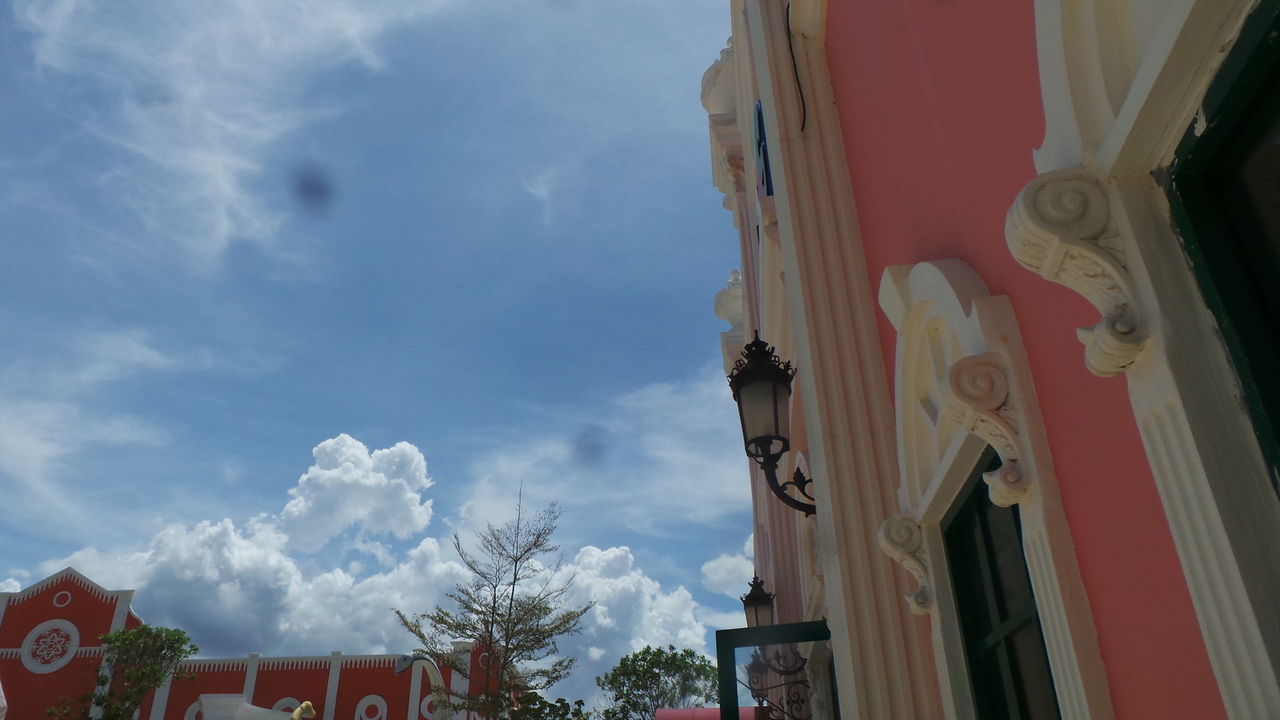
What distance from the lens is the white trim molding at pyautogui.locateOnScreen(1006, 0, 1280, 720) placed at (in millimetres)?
1175

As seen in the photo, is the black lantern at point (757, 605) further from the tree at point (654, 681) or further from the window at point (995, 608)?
the tree at point (654, 681)

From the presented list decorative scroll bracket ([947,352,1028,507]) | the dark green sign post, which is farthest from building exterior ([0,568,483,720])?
decorative scroll bracket ([947,352,1028,507])

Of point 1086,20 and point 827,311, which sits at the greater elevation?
point 827,311

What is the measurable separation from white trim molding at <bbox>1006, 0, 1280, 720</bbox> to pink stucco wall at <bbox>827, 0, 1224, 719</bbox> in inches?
10.1

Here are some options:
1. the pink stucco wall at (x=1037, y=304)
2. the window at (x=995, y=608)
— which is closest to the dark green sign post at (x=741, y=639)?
the window at (x=995, y=608)

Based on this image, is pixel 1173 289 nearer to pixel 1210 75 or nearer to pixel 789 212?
pixel 1210 75

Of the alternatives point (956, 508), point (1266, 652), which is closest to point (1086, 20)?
point (1266, 652)

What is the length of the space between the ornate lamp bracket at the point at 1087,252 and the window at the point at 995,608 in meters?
1.13

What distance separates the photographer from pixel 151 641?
1380 inches

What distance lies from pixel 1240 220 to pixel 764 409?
11.7 feet

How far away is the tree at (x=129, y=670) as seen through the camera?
109 feet

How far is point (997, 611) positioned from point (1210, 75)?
1.83 metres

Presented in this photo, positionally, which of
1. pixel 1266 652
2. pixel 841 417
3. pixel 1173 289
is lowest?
pixel 1266 652

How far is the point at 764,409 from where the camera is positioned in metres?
4.79
